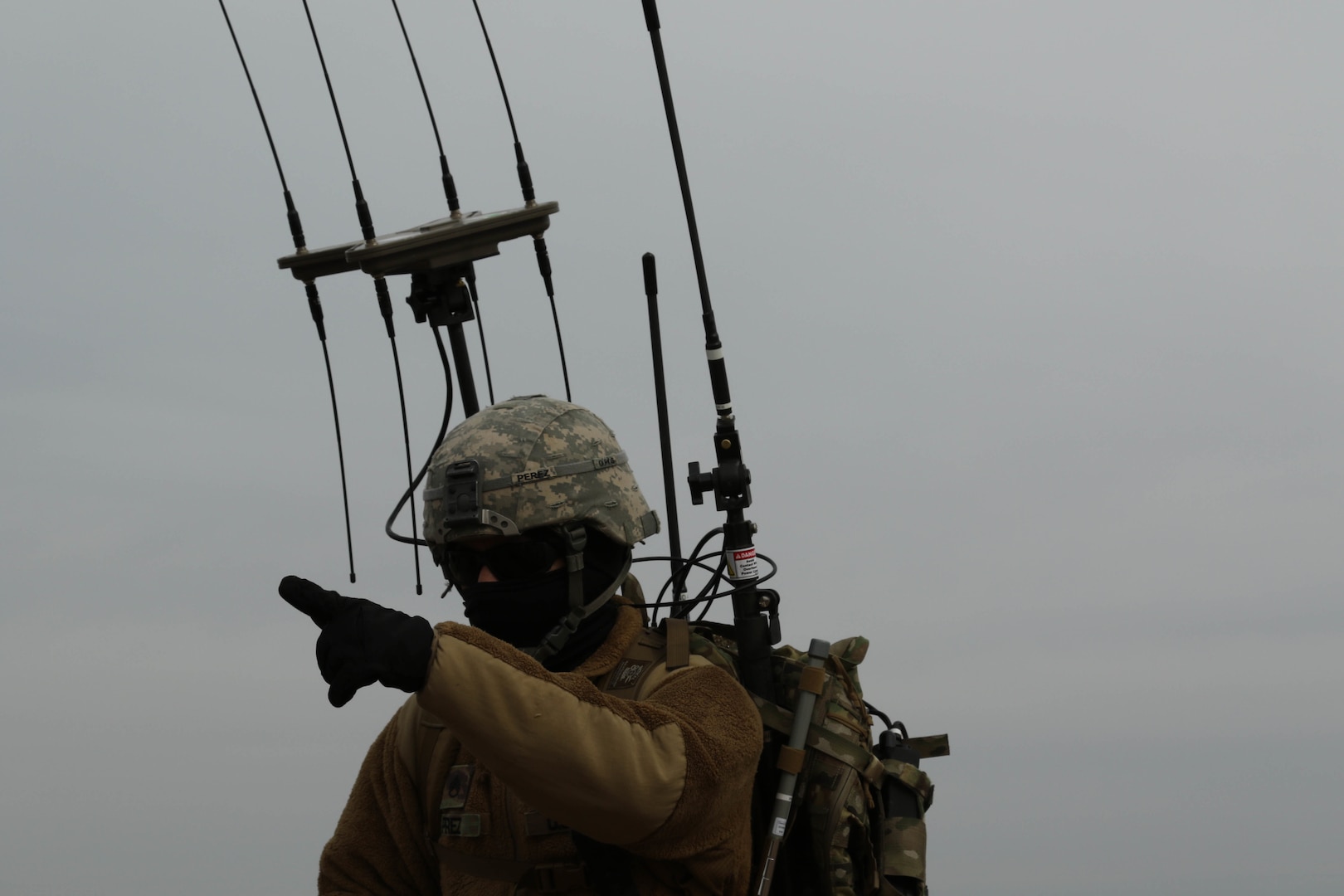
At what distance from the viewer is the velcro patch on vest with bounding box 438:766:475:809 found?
16.7ft

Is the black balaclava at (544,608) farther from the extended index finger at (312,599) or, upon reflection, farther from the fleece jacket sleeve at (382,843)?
the extended index finger at (312,599)

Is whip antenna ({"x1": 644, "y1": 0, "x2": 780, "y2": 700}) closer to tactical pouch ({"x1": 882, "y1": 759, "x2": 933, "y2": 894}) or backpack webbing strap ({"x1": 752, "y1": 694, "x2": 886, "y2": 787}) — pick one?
backpack webbing strap ({"x1": 752, "y1": 694, "x2": 886, "y2": 787})

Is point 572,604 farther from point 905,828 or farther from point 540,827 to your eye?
point 905,828

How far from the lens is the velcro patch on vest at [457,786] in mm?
5090

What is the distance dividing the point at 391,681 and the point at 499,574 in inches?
44.1

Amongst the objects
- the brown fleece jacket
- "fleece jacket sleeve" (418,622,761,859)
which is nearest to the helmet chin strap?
the brown fleece jacket

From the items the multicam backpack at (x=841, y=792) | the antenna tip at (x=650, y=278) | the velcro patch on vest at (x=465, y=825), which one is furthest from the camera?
the antenna tip at (x=650, y=278)

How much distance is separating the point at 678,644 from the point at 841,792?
81 centimetres

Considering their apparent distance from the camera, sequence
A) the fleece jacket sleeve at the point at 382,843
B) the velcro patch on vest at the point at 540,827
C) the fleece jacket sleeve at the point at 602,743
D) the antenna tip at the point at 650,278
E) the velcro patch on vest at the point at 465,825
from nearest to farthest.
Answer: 1. the fleece jacket sleeve at the point at 602,743
2. the velcro patch on vest at the point at 540,827
3. the velcro patch on vest at the point at 465,825
4. the fleece jacket sleeve at the point at 382,843
5. the antenna tip at the point at 650,278

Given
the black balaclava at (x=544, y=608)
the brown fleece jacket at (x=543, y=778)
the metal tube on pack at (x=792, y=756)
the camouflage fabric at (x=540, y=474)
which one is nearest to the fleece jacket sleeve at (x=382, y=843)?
the brown fleece jacket at (x=543, y=778)

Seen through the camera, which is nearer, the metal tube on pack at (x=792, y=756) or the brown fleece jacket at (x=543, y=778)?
the brown fleece jacket at (x=543, y=778)

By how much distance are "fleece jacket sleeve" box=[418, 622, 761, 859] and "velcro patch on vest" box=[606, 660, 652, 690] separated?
183 mm

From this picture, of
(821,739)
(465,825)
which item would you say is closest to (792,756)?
(821,739)

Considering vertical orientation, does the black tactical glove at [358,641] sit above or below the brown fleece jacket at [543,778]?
above
